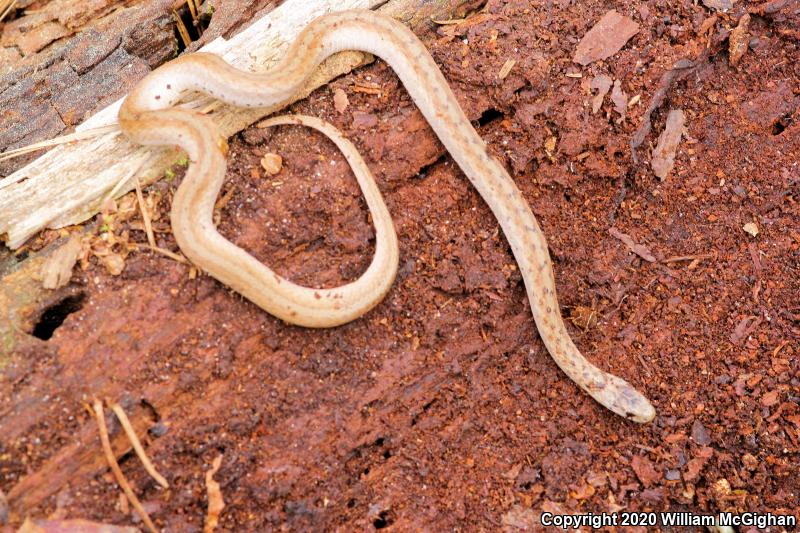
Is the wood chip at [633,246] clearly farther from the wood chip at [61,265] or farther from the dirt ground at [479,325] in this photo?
the wood chip at [61,265]

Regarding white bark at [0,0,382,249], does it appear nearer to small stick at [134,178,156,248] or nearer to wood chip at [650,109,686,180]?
small stick at [134,178,156,248]

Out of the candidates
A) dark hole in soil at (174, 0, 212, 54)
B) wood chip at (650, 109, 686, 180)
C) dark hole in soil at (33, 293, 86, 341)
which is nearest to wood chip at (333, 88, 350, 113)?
dark hole in soil at (174, 0, 212, 54)

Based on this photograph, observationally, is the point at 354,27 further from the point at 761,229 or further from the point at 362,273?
the point at 761,229

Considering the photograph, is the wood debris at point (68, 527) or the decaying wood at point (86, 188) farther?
the decaying wood at point (86, 188)

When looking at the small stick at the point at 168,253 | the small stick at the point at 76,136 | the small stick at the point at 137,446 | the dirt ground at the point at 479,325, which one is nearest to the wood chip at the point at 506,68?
the dirt ground at the point at 479,325

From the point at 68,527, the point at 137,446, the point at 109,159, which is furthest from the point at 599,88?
the point at 68,527

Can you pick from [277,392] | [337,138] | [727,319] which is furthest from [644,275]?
[277,392]
